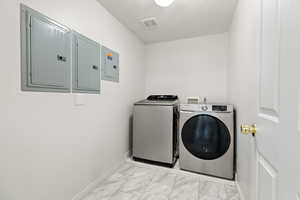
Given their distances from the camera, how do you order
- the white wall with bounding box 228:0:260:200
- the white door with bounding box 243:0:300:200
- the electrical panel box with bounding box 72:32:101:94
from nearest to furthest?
the white door with bounding box 243:0:300:200
the white wall with bounding box 228:0:260:200
the electrical panel box with bounding box 72:32:101:94

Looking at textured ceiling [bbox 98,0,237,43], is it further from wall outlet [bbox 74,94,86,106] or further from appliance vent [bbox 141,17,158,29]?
wall outlet [bbox 74,94,86,106]

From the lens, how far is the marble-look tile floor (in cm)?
153

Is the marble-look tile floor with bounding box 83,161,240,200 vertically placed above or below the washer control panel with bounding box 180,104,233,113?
below

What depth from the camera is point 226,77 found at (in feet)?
8.14

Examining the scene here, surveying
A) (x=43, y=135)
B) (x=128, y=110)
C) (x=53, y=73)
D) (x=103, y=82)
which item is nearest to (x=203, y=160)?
(x=128, y=110)

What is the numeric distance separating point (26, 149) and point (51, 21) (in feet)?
3.41

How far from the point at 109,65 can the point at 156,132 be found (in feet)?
3.95

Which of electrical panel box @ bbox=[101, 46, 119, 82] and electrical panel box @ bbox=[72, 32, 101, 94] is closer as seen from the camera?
electrical panel box @ bbox=[72, 32, 101, 94]

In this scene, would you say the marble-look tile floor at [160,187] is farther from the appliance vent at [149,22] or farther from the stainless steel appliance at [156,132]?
the appliance vent at [149,22]

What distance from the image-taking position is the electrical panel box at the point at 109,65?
1814 mm

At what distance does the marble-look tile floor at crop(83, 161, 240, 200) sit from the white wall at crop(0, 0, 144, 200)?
21 centimetres

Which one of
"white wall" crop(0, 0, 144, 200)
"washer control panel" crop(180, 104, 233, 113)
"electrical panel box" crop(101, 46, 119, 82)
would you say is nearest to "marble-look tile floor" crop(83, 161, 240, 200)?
"white wall" crop(0, 0, 144, 200)

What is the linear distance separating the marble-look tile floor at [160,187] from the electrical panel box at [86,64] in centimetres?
117

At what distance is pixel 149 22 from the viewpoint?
7.03 feet
